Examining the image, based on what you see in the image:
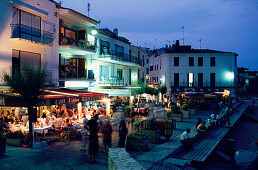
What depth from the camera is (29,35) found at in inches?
625

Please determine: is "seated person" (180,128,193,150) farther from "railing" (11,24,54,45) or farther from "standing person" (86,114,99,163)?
"railing" (11,24,54,45)

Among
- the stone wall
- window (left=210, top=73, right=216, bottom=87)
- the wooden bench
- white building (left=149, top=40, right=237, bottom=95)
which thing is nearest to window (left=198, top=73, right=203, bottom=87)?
white building (left=149, top=40, right=237, bottom=95)

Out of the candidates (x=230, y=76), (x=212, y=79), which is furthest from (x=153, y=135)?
(x=230, y=76)

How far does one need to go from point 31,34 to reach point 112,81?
505 inches

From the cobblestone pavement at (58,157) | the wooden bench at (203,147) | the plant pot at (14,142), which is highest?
the plant pot at (14,142)

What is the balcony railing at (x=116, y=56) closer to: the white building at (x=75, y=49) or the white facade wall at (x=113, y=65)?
the white facade wall at (x=113, y=65)

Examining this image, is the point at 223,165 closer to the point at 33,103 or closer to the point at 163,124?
the point at 163,124

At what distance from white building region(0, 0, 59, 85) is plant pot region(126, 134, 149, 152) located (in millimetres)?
7139

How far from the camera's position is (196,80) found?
4597 centimetres

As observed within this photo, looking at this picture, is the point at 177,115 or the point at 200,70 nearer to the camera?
the point at 177,115

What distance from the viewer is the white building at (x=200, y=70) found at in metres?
45.6

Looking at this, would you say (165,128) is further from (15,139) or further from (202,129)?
(15,139)

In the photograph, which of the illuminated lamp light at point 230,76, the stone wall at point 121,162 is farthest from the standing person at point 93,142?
the illuminated lamp light at point 230,76

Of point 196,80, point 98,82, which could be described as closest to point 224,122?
point 98,82
